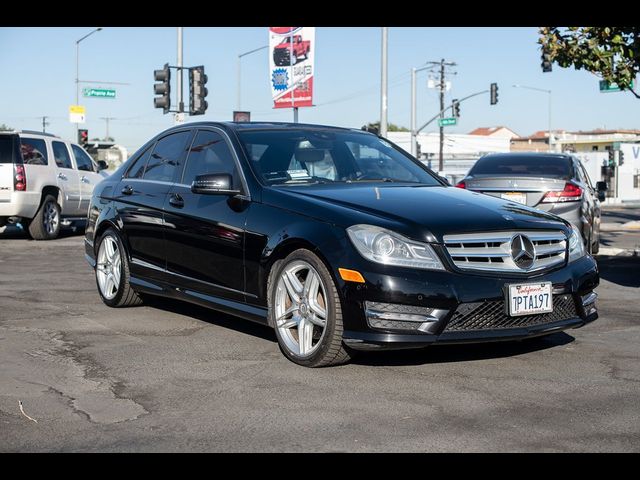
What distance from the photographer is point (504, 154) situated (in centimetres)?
1336

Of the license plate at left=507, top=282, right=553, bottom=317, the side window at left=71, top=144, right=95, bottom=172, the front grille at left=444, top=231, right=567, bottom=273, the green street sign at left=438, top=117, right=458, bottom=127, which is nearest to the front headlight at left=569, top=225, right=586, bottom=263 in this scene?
the front grille at left=444, top=231, right=567, bottom=273

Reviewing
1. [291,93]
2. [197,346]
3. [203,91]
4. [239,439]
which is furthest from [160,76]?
[239,439]

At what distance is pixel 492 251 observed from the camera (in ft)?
18.5

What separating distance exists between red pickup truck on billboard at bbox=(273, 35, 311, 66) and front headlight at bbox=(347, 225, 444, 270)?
29301 millimetres

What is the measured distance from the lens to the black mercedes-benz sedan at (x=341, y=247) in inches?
213

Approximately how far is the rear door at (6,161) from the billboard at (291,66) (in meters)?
19.4

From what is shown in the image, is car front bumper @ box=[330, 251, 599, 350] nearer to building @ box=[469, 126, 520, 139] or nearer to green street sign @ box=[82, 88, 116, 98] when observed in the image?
green street sign @ box=[82, 88, 116, 98]

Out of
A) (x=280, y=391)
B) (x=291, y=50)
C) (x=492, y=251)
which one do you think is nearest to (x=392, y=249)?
(x=492, y=251)

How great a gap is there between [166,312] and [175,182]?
1.26 metres

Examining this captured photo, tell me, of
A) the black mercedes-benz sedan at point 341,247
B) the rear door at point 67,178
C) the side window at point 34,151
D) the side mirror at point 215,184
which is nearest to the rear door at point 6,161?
the side window at point 34,151

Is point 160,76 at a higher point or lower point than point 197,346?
higher

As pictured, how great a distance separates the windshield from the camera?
6.65 m

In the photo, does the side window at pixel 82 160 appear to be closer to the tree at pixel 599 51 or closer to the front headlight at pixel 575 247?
the tree at pixel 599 51
